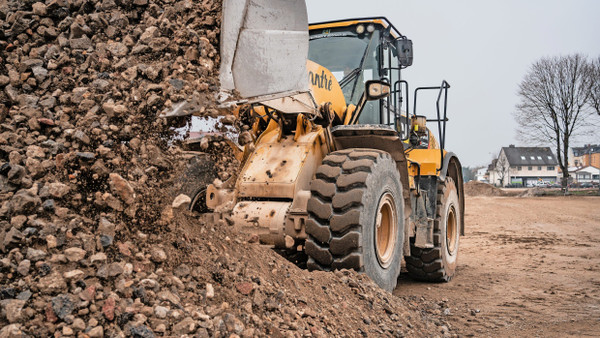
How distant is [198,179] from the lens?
552cm

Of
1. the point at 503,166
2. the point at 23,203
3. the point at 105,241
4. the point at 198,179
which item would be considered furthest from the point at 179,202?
the point at 503,166

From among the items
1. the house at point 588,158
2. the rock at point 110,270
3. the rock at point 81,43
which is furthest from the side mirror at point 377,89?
the house at point 588,158

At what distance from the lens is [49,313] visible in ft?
8.37

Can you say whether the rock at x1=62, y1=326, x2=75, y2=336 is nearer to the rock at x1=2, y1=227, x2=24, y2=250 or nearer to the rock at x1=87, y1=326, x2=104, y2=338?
the rock at x1=87, y1=326, x2=104, y2=338

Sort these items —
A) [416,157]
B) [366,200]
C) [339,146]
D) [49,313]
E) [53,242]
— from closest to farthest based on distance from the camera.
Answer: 1. [49,313]
2. [53,242]
3. [366,200]
4. [339,146]
5. [416,157]

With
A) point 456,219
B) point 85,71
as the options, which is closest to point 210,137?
point 85,71

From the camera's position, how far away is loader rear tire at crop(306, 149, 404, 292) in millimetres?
4426

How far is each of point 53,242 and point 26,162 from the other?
67cm

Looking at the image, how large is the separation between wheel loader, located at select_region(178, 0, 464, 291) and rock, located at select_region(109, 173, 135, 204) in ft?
2.72

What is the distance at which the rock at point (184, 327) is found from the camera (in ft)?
8.79

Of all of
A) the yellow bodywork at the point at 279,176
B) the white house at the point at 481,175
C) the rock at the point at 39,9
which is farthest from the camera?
the white house at the point at 481,175

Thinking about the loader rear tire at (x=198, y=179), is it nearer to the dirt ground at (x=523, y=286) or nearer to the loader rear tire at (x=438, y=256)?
the dirt ground at (x=523, y=286)

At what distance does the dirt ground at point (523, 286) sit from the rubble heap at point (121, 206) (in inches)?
51.3

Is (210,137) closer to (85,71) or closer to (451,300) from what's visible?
(85,71)
